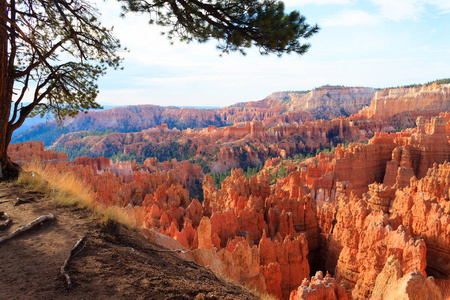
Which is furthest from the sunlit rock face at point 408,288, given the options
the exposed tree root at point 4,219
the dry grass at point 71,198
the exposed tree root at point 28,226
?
the exposed tree root at point 4,219

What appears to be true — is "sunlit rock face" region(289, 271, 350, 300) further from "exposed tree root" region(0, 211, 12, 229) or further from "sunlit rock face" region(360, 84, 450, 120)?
"sunlit rock face" region(360, 84, 450, 120)

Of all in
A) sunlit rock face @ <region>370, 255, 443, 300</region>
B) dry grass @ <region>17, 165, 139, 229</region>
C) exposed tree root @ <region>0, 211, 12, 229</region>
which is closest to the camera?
exposed tree root @ <region>0, 211, 12, 229</region>

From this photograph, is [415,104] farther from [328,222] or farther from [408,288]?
[408,288]

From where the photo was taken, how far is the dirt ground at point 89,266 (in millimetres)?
3447

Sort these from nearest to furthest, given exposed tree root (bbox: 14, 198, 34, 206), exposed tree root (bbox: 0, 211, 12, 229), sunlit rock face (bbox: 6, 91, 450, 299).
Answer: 1. exposed tree root (bbox: 0, 211, 12, 229)
2. exposed tree root (bbox: 14, 198, 34, 206)
3. sunlit rock face (bbox: 6, 91, 450, 299)

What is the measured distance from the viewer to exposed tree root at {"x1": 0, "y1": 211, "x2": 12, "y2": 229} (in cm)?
466

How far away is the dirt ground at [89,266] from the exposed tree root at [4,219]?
65 mm

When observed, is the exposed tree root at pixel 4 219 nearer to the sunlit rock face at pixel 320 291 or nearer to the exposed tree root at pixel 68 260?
the exposed tree root at pixel 68 260

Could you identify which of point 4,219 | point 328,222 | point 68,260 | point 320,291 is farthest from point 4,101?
point 328,222

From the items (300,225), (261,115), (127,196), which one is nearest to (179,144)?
(127,196)

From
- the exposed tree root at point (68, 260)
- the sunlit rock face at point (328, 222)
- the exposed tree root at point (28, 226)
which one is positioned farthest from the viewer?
the sunlit rock face at point (328, 222)

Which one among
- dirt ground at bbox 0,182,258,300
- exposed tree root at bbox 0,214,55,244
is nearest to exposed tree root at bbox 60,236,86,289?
dirt ground at bbox 0,182,258,300

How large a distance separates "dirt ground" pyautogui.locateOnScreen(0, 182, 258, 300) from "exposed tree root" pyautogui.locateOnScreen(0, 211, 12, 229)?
7cm

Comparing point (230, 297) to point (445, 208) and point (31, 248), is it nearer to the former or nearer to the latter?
point (31, 248)
